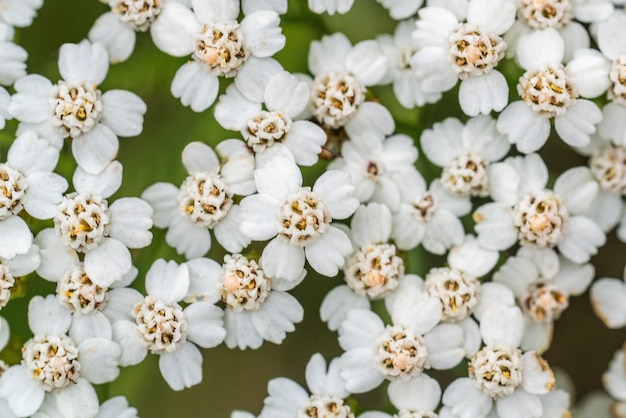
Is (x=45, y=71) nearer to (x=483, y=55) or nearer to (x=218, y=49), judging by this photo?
(x=218, y=49)

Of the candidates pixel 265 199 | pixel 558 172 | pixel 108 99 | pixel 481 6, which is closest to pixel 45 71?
pixel 108 99

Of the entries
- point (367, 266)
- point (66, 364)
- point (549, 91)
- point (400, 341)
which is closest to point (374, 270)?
point (367, 266)

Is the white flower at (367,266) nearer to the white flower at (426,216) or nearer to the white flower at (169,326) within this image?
the white flower at (426,216)

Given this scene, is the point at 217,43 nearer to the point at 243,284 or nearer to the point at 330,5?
the point at 330,5

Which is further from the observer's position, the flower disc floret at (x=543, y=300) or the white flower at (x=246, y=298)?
the flower disc floret at (x=543, y=300)

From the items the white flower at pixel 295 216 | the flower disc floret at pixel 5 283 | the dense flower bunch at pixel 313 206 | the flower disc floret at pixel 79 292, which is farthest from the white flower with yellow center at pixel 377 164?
the flower disc floret at pixel 5 283

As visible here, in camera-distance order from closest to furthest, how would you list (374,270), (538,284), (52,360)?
(52,360)
(374,270)
(538,284)

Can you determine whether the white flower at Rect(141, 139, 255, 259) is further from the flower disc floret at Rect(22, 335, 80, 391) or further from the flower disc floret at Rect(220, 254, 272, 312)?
the flower disc floret at Rect(22, 335, 80, 391)

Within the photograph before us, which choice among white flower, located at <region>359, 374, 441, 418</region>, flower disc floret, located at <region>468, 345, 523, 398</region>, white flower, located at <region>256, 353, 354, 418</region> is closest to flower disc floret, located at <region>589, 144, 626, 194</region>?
flower disc floret, located at <region>468, 345, 523, 398</region>
